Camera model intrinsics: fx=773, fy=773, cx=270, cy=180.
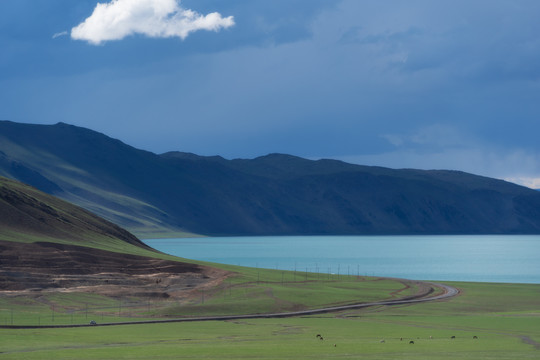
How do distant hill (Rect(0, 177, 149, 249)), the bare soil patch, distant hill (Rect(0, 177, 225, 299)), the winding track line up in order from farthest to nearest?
distant hill (Rect(0, 177, 149, 249)), distant hill (Rect(0, 177, 225, 299)), the bare soil patch, the winding track

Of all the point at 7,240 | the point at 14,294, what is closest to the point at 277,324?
the point at 14,294

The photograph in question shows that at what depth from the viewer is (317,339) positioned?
223 ft

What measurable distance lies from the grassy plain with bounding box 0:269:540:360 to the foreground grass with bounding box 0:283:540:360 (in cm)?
7

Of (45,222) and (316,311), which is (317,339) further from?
(45,222)

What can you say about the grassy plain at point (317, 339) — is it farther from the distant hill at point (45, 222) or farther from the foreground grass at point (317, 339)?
the distant hill at point (45, 222)

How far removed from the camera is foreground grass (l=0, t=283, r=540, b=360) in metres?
56.8

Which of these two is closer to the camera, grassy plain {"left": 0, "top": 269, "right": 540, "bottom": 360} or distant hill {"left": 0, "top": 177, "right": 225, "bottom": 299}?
grassy plain {"left": 0, "top": 269, "right": 540, "bottom": 360}

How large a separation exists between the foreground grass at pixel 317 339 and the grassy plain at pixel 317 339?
7 cm

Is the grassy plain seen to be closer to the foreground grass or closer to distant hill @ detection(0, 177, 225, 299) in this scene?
the foreground grass

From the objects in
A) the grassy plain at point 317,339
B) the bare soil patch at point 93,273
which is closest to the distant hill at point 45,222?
the bare soil patch at point 93,273

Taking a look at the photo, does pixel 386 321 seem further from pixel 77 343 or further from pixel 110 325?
pixel 77 343

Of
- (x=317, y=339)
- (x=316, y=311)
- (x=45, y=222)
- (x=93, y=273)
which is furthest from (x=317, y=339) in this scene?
(x=45, y=222)

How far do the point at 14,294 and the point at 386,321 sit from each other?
53.4 meters

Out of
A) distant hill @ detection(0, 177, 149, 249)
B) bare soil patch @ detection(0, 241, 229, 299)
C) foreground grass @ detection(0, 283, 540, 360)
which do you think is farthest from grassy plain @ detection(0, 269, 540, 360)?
distant hill @ detection(0, 177, 149, 249)
